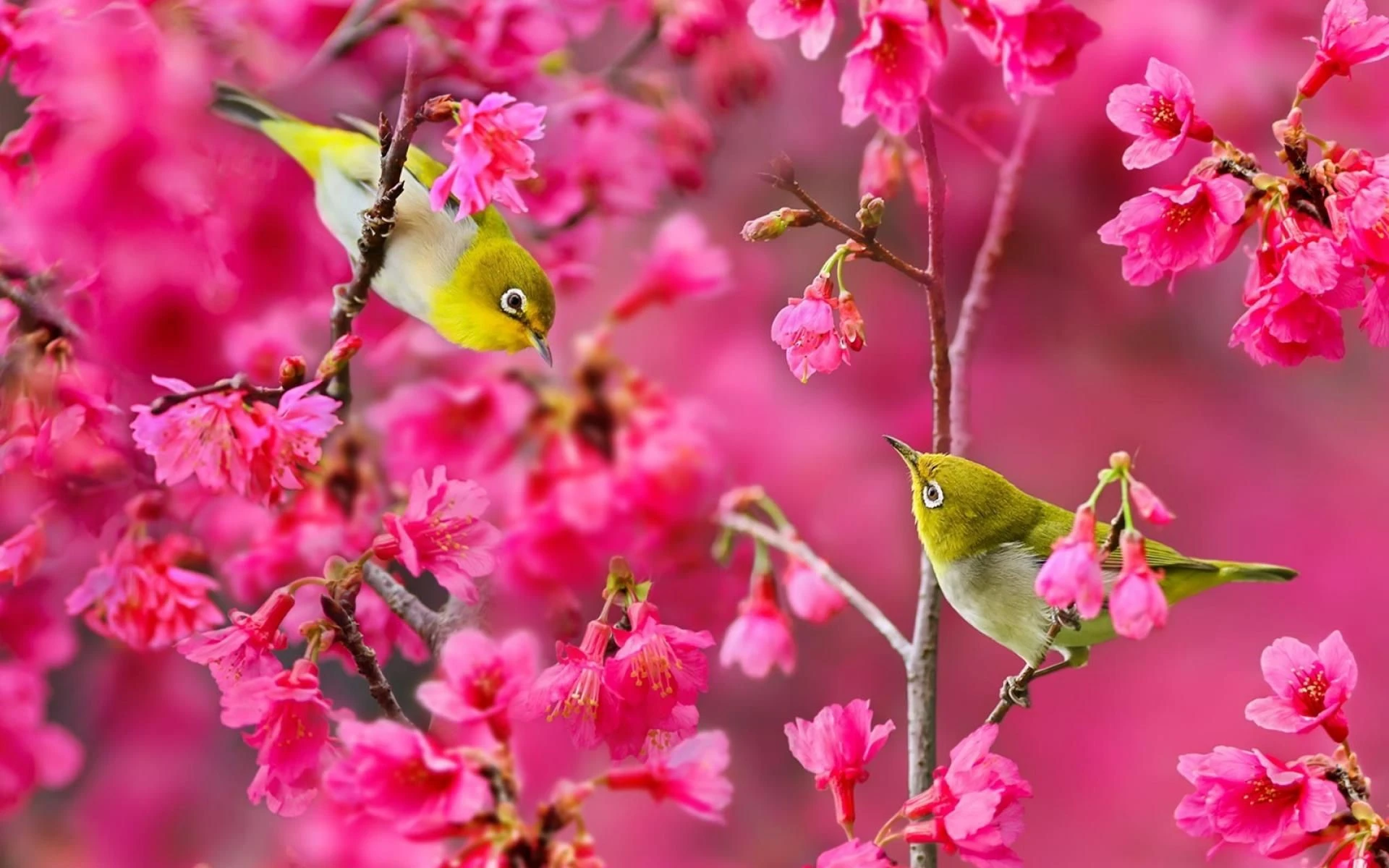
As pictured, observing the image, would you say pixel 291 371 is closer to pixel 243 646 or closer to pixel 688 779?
pixel 243 646

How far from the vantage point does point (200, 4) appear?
0.58m

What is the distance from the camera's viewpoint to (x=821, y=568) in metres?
0.53

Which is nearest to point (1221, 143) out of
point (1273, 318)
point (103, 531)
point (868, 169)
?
point (1273, 318)

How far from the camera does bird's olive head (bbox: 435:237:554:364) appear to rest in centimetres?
48

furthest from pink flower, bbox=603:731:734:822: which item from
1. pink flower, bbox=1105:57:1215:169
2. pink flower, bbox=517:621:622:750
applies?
pink flower, bbox=1105:57:1215:169

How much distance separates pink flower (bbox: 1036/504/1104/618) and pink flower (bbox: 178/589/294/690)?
0.26 metres

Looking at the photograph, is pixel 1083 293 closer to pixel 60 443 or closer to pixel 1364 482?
pixel 1364 482

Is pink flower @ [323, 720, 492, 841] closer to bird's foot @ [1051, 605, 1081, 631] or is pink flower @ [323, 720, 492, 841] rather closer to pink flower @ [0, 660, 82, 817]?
bird's foot @ [1051, 605, 1081, 631]

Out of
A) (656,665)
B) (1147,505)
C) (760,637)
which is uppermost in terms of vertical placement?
(1147,505)

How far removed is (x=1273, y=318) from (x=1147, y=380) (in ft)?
1.39

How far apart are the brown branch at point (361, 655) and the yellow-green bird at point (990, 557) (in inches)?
7.8

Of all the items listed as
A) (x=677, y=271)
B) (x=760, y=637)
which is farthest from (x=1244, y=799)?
(x=677, y=271)

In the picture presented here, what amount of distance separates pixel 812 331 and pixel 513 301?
13 centimetres

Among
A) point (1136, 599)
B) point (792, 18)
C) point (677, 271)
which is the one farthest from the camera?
point (677, 271)
